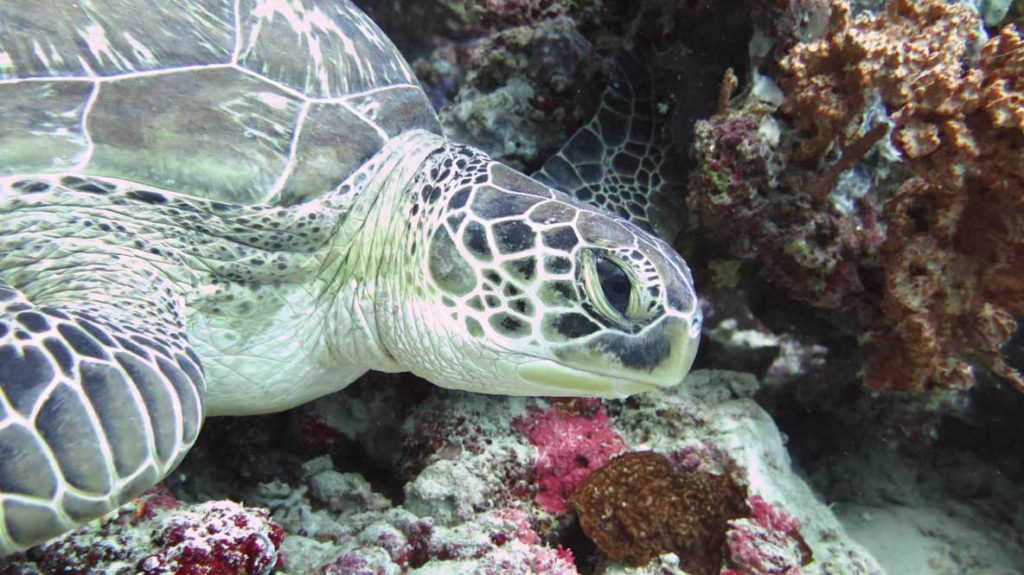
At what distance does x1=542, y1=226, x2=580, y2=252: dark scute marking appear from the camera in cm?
175

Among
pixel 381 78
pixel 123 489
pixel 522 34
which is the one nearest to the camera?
pixel 123 489

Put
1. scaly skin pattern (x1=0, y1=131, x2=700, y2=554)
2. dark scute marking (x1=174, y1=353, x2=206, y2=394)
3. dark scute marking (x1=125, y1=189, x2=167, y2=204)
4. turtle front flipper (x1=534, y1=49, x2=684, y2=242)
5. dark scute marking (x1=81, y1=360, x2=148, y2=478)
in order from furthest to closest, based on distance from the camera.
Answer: turtle front flipper (x1=534, y1=49, x2=684, y2=242) < dark scute marking (x1=125, y1=189, x2=167, y2=204) < dark scute marking (x1=174, y1=353, x2=206, y2=394) < scaly skin pattern (x1=0, y1=131, x2=700, y2=554) < dark scute marking (x1=81, y1=360, x2=148, y2=478)

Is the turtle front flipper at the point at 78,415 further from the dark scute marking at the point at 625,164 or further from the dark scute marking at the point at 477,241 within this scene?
the dark scute marking at the point at 625,164

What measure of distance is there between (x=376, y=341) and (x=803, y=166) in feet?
5.80

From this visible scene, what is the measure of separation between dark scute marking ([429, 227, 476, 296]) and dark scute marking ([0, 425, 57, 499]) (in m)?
1.04

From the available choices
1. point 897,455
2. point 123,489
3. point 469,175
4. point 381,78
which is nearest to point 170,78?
point 381,78

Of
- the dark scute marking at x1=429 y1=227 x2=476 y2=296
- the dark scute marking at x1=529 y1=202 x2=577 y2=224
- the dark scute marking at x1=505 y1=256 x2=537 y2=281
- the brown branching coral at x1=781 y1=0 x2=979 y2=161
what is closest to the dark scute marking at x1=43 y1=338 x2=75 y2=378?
the dark scute marking at x1=429 y1=227 x2=476 y2=296

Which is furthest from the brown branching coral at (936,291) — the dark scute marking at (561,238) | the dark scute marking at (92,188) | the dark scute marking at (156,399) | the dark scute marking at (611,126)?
the dark scute marking at (92,188)

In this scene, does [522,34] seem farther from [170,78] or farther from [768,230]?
[170,78]

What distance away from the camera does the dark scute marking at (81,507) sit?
3.51ft

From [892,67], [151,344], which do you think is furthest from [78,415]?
[892,67]

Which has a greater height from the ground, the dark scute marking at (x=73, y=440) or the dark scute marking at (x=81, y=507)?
the dark scute marking at (x=73, y=440)

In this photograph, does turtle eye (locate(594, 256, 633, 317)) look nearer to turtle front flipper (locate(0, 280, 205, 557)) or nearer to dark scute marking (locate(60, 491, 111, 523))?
turtle front flipper (locate(0, 280, 205, 557))

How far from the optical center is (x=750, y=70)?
250 cm
